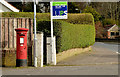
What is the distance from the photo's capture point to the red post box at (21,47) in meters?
13.5

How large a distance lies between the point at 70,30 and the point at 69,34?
0.39m

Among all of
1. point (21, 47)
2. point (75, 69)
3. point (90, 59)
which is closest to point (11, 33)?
point (21, 47)

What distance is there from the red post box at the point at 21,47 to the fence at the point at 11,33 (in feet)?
2.90

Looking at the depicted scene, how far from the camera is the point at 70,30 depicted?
1902 centimetres

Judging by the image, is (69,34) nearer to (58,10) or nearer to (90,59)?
(90,59)

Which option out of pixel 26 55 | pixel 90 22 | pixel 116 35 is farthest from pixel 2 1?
pixel 116 35

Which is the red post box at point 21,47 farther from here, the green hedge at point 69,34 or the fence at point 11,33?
the green hedge at point 69,34

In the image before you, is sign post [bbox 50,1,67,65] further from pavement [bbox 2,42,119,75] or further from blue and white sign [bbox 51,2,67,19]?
pavement [bbox 2,42,119,75]

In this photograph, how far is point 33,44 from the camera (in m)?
A: 14.4

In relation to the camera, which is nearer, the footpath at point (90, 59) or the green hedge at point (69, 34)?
the footpath at point (90, 59)

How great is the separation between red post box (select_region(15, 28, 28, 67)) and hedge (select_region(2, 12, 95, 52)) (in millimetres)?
2451

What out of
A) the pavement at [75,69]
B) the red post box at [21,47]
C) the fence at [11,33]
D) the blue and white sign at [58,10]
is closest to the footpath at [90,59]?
the pavement at [75,69]

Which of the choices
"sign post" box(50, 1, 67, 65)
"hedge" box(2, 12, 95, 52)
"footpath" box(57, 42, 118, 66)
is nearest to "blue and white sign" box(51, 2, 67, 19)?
"sign post" box(50, 1, 67, 65)

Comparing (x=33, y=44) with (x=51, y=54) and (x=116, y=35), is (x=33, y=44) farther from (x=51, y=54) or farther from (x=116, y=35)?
(x=116, y=35)
